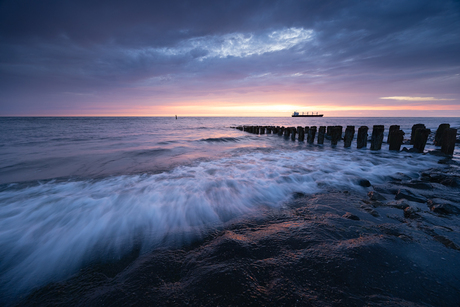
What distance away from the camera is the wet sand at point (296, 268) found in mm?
1426

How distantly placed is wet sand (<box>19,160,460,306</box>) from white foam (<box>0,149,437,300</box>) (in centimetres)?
36

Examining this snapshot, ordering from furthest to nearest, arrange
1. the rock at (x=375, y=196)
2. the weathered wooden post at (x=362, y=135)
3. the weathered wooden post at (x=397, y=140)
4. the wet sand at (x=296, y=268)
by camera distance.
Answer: the weathered wooden post at (x=362, y=135) → the weathered wooden post at (x=397, y=140) → the rock at (x=375, y=196) → the wet sand at (x=296, y=268)

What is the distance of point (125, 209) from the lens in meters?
3.15

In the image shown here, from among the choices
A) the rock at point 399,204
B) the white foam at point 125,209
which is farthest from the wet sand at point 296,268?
the white foam at point 125,209

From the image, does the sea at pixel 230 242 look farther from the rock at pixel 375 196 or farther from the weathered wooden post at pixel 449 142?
the weathered wooden post at pixel 449 142

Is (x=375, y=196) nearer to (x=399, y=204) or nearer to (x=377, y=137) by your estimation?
(x=399, y=204)

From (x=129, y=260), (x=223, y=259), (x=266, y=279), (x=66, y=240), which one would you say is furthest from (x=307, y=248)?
(x=66, y=240)

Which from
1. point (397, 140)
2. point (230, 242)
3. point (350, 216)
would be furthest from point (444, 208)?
point (397, 140)

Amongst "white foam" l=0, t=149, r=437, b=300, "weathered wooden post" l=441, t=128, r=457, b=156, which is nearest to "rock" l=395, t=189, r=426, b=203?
"white foam" l=0, t=149, r=437, b=300

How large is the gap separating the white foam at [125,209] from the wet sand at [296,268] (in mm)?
360

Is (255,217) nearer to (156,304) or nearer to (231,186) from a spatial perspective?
(231,186)

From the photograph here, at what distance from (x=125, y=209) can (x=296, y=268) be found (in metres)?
2.90

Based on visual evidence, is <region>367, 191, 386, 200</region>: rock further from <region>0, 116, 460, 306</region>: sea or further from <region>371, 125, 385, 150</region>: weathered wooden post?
<region>371, 125, 385, 150</region>: weathered wooden post

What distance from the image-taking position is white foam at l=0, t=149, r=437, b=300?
2.12 meters
